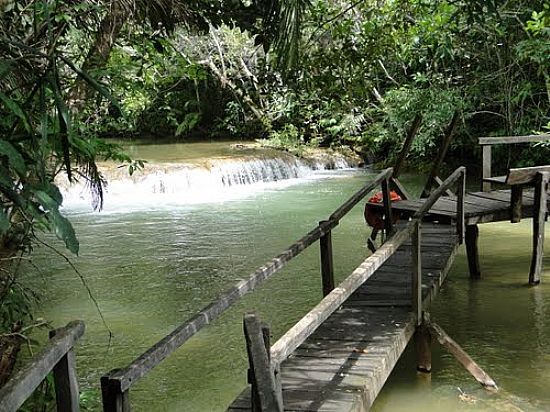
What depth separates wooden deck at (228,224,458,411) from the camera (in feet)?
12.9

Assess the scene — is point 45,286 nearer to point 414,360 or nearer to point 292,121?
point 414,360

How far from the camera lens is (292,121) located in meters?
23.1

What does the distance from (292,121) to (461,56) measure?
927 centimetres

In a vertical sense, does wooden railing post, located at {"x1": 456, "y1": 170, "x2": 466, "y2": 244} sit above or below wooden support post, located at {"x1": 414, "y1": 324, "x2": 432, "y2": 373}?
above

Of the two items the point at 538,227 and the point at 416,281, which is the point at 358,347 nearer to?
the point at 416,281

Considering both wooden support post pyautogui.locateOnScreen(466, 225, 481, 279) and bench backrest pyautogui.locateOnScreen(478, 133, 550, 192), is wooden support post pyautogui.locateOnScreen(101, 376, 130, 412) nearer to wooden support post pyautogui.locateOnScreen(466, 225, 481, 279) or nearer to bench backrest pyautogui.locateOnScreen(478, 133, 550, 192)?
wooden support post pyautogui.locateOnScreen(466, 225, 481, 279)

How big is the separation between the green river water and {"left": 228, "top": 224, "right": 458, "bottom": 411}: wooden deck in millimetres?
637

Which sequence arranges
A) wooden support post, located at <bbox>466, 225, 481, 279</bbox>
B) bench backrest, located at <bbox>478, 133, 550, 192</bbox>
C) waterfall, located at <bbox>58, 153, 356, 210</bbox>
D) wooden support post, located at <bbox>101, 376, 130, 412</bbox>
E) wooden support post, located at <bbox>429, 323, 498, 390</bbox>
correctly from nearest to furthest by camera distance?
wooden support post, located at <bbox>101, 376, 130, 412</bbox>
wooden support post, located at <bbox>429, 323, 498, 390</bbox>
wooden support post, located at <bbox>466, 225, 481, 279</bbox>
bench backrest, located at <bbox>478, 133, 550, 192</bbox>
waterfall, located at <bbox>58, 153, 356, 210</bbox>

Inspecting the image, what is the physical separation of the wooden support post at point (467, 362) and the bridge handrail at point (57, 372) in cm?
365

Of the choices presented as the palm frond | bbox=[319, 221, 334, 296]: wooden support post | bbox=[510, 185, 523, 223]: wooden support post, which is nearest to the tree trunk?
the palm frond

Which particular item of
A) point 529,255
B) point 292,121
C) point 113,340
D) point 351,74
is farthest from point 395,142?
point 113,340

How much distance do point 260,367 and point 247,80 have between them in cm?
2272

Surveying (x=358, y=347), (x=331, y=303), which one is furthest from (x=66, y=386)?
(x=358, y=347)

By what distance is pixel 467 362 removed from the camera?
5.43 meters
